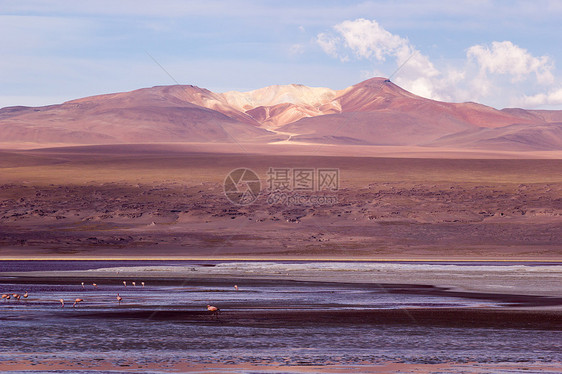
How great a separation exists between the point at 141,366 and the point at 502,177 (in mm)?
89707

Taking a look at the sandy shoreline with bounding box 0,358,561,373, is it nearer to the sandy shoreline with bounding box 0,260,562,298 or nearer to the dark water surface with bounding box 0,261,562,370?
the dark water surface with bounding box 0,261,562,370

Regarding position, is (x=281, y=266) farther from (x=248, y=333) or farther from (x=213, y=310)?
(x=248, y=333)

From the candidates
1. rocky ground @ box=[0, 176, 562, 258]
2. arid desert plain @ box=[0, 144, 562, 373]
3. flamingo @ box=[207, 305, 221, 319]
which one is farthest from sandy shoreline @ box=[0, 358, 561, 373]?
rocky ground @ box=[0, 176, 562, 258]

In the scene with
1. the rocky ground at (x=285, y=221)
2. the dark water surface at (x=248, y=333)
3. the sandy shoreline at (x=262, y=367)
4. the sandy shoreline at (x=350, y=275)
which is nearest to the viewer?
the sandy shoreline at (x=262, y=367)

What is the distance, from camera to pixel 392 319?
1016 inches

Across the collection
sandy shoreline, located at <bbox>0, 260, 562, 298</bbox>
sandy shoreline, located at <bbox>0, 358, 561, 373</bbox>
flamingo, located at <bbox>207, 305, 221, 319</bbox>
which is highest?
sandy shoreline, located at <bbox>0, 358, 561, 373</bbox>

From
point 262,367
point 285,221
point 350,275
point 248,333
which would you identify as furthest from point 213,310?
point 285,221

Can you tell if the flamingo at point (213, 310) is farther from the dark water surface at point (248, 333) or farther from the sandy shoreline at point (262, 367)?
the sandy shoreline at point (262, 367)

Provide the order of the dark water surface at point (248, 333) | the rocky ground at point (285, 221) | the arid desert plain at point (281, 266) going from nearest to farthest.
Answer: the dark water surface at point (248, 333)
the arid desert plain at point (281, 266)
the rocky ground at point (285, 221)

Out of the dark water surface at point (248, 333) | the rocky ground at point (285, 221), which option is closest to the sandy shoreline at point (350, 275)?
the dark water surface at point (248, 333)

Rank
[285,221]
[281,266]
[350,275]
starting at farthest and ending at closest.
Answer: [285,221] < [281,266] < [350,275]

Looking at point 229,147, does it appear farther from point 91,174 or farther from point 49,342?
point 49,342

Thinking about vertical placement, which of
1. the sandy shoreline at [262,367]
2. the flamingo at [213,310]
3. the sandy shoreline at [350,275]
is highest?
the sandy shoreline at [262,367]

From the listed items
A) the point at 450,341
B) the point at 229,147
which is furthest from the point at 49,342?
the point at 229,147
